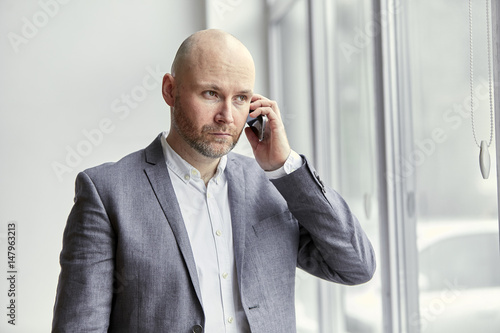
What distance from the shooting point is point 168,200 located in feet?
4.88

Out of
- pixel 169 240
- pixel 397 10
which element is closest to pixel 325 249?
pixel 169 240

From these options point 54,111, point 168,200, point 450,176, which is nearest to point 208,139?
point 168,200

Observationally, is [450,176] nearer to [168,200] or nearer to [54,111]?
[168,200]

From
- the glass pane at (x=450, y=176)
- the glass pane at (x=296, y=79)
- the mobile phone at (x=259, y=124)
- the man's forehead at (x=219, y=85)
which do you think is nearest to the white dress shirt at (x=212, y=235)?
the mobile phone at (x=259, y=124)

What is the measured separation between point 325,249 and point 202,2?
3.30 metres

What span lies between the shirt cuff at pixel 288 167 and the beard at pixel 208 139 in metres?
0.16

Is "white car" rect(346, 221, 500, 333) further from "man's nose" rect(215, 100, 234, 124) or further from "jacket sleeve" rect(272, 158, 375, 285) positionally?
"man's nose" rect(215, 100, 234, 124)

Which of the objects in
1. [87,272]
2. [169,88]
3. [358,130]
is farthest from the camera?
[358,130]

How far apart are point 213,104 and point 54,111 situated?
295cm

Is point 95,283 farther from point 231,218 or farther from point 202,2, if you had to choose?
point 202,2

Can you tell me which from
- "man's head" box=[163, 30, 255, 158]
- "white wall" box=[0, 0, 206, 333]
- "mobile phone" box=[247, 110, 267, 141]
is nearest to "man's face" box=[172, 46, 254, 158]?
"man's head" box=[163, 30, 255, 158]

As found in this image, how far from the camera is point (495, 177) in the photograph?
65.7 inches

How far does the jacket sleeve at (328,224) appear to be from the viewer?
1530mm

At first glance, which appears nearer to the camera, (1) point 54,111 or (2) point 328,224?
(2) point 328,224
